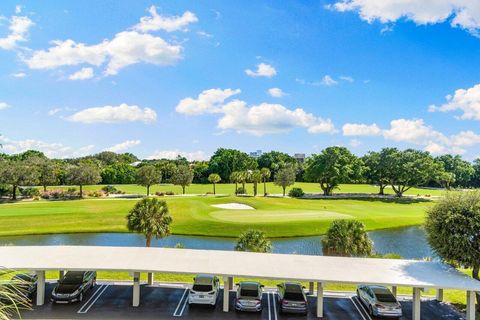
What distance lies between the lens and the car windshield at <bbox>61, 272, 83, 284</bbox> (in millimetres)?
18156

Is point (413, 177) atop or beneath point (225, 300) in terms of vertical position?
atop

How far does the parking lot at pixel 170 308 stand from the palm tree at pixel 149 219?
34.5 feet

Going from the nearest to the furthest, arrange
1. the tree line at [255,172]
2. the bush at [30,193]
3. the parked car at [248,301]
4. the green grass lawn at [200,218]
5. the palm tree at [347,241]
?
the parked car at [248,301] < the palm tree at [347,241] < the green grass lawn at [200,218] < the bush at [30,193] < the tree line at [255,172]

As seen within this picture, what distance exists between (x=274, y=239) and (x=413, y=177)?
56066mm

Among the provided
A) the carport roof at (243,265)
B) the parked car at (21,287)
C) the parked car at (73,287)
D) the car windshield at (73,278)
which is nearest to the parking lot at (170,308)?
the parked car at (73,287)

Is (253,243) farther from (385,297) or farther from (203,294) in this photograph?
(385,297)

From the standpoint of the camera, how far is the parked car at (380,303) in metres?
16.4

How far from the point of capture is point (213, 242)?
3816cm

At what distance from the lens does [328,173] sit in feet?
274

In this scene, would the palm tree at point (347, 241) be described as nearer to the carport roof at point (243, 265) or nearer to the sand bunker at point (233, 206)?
the carport roof at point (243, 265)

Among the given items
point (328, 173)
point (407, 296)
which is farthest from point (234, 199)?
point (407, 296)

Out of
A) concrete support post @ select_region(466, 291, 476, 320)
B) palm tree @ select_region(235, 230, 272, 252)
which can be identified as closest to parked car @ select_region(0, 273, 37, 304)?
palm tree @ select_region(235, 230, 272, 252)

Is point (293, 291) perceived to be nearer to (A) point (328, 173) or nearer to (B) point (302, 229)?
(B) point (302, 229)

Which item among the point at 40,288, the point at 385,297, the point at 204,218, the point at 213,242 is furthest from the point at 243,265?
the point at 204,218
